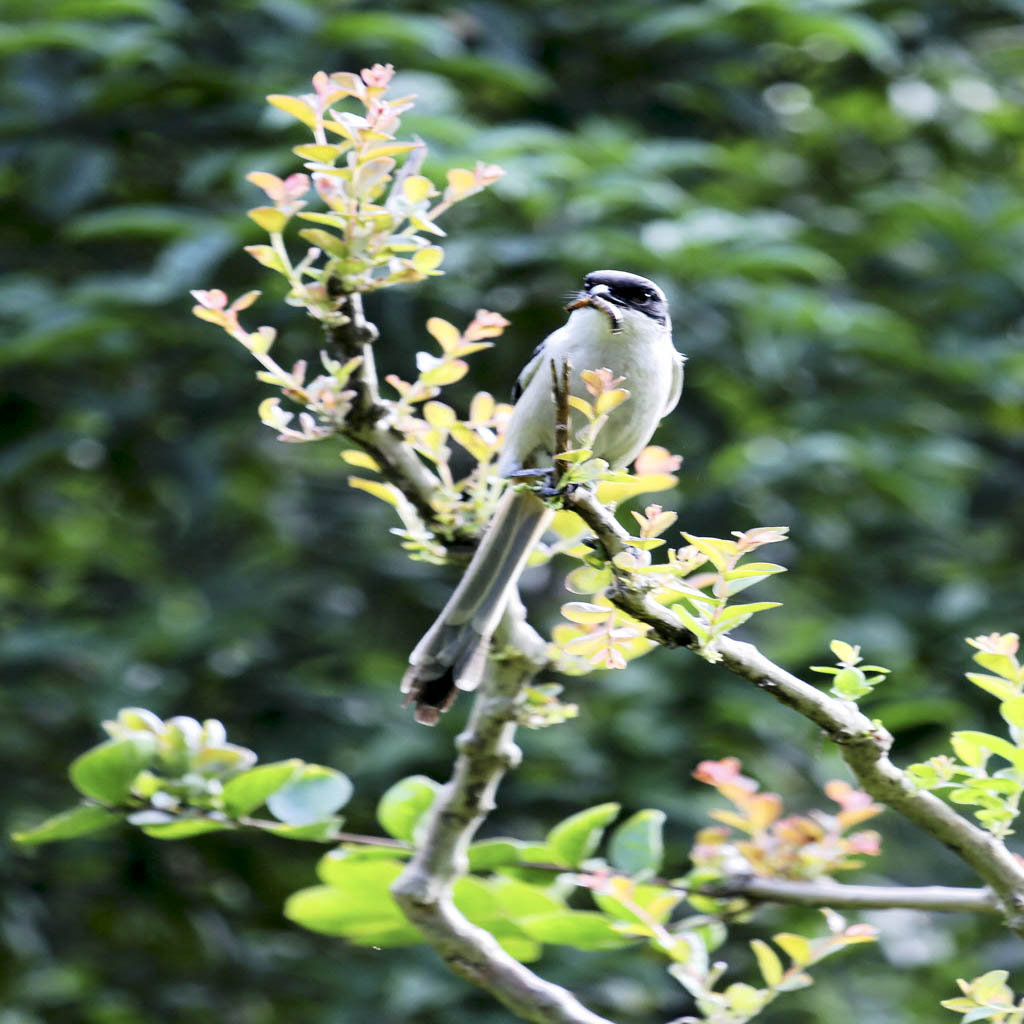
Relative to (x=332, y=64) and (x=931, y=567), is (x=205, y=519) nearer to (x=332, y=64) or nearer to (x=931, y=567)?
(x=332, y=64)

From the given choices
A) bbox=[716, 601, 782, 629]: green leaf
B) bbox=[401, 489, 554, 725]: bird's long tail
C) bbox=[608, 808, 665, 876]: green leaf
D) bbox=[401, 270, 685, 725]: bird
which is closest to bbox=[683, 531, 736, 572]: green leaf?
bbox=[716, 601, 782, 629]: green leaf

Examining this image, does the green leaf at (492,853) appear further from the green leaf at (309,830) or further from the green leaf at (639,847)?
the green leaf at (309,830)

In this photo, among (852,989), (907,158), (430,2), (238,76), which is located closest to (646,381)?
(238,76)

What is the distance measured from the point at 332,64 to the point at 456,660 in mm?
2515

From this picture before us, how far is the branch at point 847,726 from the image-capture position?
1.45 m

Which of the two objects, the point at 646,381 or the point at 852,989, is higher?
the point at 646,381

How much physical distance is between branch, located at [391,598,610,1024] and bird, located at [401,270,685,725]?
49 millimetres

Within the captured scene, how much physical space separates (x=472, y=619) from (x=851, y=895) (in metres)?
0.66

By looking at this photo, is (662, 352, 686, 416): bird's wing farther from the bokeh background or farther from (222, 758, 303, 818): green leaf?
the bokeh background

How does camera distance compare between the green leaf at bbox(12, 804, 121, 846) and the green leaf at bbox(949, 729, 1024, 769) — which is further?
the green leaf at bbox(12, 804, 121, 846)

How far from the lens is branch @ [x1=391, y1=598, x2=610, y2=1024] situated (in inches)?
74.3

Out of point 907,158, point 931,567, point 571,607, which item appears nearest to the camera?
point 571,607

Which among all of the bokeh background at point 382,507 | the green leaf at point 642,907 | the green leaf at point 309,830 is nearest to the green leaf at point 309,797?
the green leaf at point 309,830

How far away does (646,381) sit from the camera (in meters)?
2.15
